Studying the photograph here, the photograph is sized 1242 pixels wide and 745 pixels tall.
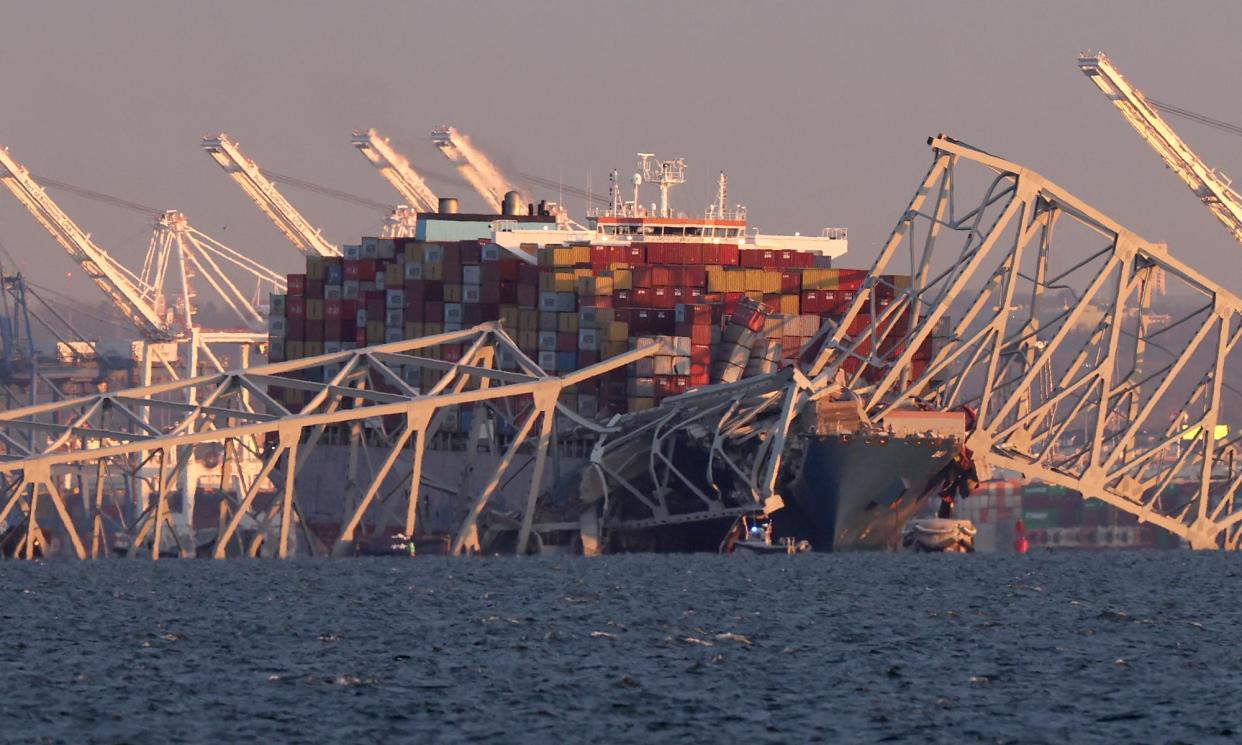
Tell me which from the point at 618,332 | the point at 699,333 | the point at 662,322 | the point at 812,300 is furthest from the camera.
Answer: the point at 812,300

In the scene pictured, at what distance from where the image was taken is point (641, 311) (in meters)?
112

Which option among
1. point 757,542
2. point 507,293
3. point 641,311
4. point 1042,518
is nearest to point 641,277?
point 641,311

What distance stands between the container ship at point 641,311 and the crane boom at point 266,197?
1558 inches

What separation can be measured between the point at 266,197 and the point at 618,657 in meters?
123

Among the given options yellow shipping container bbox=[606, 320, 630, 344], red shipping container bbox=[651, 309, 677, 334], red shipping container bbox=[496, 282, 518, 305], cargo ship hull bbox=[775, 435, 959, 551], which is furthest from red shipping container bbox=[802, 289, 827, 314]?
cargo ship hull bbox=[775, 435, 959, 551]

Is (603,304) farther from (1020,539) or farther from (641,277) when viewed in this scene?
(1020,539)

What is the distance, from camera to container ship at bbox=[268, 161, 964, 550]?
312 feet

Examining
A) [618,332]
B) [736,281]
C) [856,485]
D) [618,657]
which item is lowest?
[618,657]

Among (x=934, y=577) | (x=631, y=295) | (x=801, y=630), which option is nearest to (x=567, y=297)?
(x=631, y=295)

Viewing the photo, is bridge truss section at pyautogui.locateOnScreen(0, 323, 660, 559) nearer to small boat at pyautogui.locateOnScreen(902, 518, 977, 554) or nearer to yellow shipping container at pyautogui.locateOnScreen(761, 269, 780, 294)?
yellow shipping container at pyautogui.locateOnScreen(761, 269, 780, 294)

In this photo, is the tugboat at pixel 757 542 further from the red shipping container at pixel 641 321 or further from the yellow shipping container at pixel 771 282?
the yellow shipping container at pixel 771 282

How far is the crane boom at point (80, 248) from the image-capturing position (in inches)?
6845

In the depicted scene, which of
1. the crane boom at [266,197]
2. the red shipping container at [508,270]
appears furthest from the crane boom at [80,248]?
the red shipping container at [508,270]

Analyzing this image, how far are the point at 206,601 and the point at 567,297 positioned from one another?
139 ft
